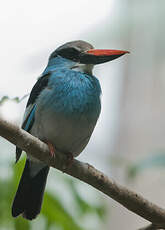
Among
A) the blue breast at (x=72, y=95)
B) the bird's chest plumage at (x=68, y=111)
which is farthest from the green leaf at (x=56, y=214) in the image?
the blue breast at (x=72, y=95)

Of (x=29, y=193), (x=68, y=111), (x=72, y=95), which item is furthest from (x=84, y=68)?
(x=29, y=193)

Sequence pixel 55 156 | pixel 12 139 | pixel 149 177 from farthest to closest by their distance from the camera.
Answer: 1. pixel 149 177
2. pixel 55 156
3. pixel 12 139

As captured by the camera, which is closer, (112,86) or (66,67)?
Answer: (66,67)

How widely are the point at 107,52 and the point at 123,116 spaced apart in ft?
9.74

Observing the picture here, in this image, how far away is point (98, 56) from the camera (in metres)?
2.74

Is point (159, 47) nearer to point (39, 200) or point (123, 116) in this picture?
point (123, 116)

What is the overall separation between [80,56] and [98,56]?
0.13 metres

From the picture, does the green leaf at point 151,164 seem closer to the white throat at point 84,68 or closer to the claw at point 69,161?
the claw at point 69,161

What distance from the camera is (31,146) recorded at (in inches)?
83.6

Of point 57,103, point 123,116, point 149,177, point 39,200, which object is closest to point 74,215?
point 39,200

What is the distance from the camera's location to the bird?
101 inches

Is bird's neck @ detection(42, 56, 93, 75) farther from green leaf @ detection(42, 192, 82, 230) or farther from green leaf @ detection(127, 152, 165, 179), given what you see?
green leaf @ detection(42, 192, 82, 230)

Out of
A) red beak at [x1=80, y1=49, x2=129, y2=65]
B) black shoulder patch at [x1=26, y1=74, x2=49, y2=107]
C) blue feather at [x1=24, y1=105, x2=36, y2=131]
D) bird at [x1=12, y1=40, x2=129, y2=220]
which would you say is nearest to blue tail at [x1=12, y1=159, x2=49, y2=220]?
bird at [x1=12, y1=40, x2=129, y2=220]

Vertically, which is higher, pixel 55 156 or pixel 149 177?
pixel 55 156
